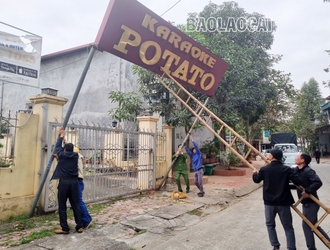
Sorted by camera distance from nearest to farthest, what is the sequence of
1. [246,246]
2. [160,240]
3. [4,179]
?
1. [246,246]
2. [160,240]
3. [4,179]

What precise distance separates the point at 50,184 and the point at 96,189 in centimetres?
130

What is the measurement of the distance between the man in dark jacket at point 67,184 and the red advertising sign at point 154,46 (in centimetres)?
219

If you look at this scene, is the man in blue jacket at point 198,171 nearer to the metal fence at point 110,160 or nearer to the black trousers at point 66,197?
the metal fence at point 110,160

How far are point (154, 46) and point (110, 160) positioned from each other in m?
3.12

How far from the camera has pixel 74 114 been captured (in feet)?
52.1

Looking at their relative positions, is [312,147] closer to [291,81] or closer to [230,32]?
[291,81]

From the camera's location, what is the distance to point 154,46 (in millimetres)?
6734

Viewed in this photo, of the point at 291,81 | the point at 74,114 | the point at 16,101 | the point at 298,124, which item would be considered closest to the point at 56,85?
the point at 74,114

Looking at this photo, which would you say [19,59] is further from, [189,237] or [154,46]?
[189,237]

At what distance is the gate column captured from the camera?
8445mm

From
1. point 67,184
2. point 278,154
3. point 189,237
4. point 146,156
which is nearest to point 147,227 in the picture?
point 189,237

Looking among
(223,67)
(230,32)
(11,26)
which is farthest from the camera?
(230,32)

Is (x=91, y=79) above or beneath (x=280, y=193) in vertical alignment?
above

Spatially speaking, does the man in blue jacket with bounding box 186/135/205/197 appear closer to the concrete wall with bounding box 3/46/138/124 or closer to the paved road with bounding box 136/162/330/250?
the paved road with bounding box 136/162/330/250
